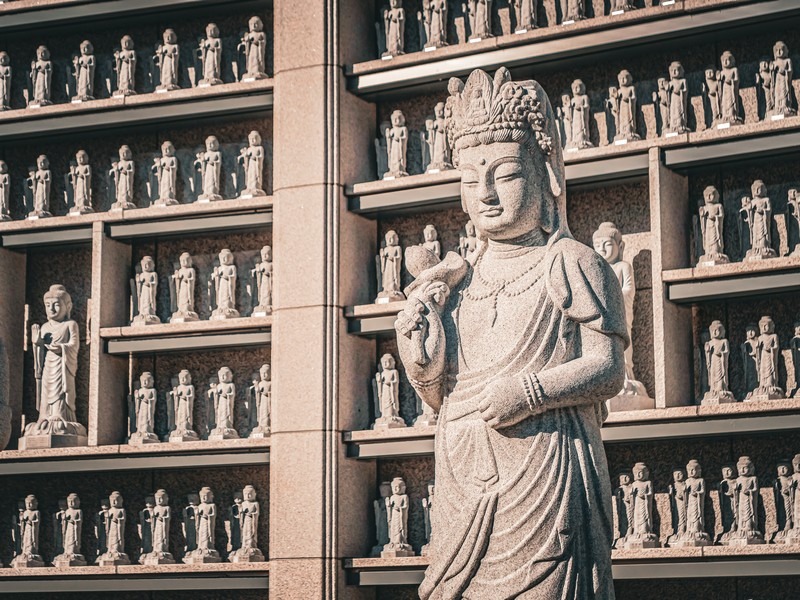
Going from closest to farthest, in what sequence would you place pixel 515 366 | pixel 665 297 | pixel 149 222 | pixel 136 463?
pixel 515 366, pixel 665 297, pixel 136 463, pixel 149 222

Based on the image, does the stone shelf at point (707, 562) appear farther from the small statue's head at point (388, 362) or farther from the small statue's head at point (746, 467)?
the small statue's head at point (388, 362)

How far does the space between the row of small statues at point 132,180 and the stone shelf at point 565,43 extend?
940 millimetres

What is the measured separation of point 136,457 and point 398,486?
185cm

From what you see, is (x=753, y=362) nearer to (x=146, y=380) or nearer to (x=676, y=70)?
(x=676, y=70)

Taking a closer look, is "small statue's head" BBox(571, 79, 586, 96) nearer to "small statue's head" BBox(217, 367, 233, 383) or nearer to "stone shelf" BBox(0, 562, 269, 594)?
"small statue's head" BBox(217, 367, 233, 383)

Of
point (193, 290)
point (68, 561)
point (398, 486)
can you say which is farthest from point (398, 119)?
point (68, 561)

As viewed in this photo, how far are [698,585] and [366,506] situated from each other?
7.17 ft

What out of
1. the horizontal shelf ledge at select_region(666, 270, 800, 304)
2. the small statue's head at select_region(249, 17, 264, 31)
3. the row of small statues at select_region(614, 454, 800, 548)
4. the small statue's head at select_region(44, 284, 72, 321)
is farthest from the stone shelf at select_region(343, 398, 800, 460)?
the small statue's head at select_region(44, 284, 72, 321)

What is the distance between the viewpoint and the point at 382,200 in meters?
9.61

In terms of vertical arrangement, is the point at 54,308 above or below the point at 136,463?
above

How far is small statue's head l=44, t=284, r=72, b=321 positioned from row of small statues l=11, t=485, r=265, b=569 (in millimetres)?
1251

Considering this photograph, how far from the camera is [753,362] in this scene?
8664mm

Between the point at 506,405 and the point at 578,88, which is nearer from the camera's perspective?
the point at 506,405

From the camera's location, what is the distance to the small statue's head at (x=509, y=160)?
5.56 m
